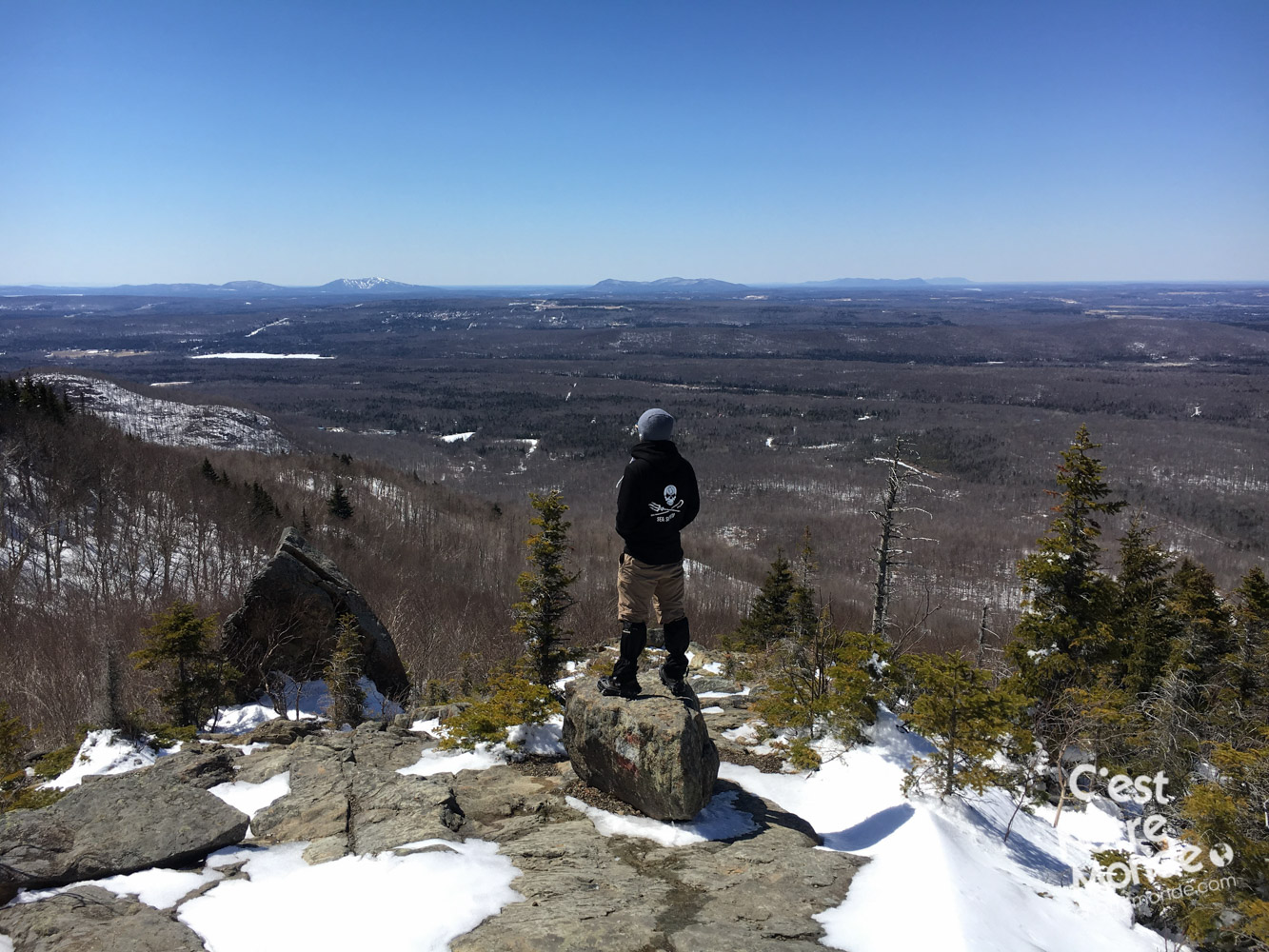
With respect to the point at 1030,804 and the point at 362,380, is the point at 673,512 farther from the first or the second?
the point at 362,380

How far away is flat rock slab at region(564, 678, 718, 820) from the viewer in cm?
648

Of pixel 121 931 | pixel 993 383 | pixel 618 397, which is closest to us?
pixel 121 931

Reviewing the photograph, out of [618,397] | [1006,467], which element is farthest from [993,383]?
[618,397]

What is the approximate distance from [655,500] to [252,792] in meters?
5.47

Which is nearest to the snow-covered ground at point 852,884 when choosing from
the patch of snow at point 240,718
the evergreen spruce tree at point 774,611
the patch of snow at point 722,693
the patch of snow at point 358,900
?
the patch of snow at point 358,900

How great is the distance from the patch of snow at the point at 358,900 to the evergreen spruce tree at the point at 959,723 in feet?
15.4

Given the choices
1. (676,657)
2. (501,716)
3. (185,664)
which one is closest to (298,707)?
(185,664)

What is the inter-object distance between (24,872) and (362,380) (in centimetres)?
20393

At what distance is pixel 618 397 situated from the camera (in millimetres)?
168625

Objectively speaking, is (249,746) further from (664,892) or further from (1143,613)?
(1143,613)

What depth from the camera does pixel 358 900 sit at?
4930 mm

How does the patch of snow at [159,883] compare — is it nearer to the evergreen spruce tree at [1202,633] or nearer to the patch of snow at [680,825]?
the patch of snow at [680,825]

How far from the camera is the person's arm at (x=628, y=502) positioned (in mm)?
6758

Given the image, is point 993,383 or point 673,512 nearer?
point 673,512
